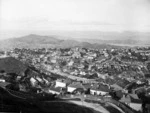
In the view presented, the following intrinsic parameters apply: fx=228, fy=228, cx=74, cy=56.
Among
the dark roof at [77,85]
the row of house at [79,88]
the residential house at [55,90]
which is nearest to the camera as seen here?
the residential house at [55,90]

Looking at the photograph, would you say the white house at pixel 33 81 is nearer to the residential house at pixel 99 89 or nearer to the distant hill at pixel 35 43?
the distant hill at pixel 35 43

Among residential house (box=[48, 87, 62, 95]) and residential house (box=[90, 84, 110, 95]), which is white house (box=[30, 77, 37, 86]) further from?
residential house (box=[90, 84, 110, 95])

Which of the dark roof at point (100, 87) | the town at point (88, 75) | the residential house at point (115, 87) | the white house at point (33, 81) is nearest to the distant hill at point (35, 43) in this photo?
the town at point (88, 75)

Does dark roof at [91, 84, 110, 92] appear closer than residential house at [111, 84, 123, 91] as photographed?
Yes

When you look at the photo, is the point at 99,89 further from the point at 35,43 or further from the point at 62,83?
the point at 35,43

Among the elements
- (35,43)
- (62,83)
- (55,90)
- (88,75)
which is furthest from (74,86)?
(35,43)

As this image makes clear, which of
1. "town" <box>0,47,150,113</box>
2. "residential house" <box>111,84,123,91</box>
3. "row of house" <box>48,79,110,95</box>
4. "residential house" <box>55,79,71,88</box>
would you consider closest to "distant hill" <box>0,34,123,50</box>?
"town" <box>0,47,150,113</box>

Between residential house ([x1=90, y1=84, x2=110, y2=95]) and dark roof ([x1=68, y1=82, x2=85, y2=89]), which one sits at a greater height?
dark roof ([x1=68, y1=82, x2=85, y2=89])

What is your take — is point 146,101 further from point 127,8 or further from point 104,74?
point 127,8

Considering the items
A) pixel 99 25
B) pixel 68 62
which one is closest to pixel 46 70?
pixel 68 62
